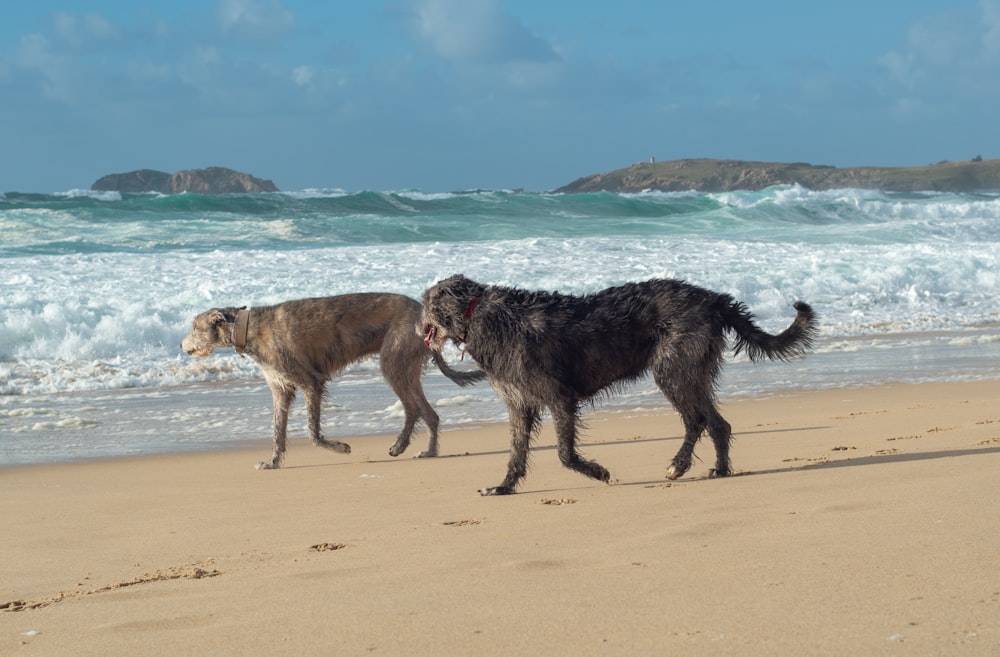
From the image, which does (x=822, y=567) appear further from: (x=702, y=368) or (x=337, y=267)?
(x=337, y=267)

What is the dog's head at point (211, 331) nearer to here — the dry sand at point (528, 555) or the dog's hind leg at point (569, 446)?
the dry sand at point (528, 555)

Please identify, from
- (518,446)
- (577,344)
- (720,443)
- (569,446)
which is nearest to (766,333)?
(720,443)

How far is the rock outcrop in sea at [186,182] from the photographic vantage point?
65875 millimetres

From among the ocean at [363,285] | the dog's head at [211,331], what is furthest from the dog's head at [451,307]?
the dog's head at [211,331]

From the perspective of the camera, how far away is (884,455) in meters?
7.01

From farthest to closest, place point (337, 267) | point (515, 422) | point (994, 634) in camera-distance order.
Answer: point (337, 267)
point (515, 422)
point (994, 634)

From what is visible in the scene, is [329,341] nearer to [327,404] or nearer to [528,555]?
[327,404]

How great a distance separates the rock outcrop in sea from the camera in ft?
216

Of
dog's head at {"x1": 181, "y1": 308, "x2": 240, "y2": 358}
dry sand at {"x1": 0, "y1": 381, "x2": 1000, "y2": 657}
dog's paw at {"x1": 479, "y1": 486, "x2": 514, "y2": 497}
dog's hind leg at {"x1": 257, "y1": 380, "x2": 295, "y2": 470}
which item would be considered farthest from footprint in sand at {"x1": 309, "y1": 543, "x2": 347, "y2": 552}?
dog's head at {"x1": 181, "y1": 308, "x2": 240, "y2": 358}

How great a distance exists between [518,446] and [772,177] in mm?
79321

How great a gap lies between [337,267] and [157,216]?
15485mm

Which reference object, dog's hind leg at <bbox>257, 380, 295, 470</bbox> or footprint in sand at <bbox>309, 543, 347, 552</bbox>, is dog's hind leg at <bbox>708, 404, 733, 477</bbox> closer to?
footprint in sand at <bbox>309, 543, 347, 552</bbox>

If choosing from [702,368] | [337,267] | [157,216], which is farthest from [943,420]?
[157,216]

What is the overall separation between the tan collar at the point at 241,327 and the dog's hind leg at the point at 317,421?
68cm
